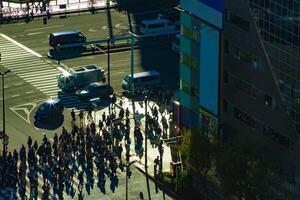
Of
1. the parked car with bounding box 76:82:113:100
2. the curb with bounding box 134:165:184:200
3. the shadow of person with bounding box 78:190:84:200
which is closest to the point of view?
the shadow of person with bounding box 78:190:84:200

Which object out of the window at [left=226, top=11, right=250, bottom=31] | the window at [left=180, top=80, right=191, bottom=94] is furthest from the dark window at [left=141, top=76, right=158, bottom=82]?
the window at [left=226, top=11, right=250, bottom=31]

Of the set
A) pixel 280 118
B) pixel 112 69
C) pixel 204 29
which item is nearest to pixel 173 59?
pixel 112 69

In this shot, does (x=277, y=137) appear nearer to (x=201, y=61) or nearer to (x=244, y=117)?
(x=244, y=117)

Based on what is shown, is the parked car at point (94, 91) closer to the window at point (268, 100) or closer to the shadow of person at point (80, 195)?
the shadow of person at point (80, 195)

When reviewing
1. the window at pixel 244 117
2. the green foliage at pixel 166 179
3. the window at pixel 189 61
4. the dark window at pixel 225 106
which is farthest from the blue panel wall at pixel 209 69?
the green foliage at pixel 166 179

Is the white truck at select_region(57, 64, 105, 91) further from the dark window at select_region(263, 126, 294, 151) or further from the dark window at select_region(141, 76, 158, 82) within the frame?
the dark window at select_region(263, 126, 294, 151)
